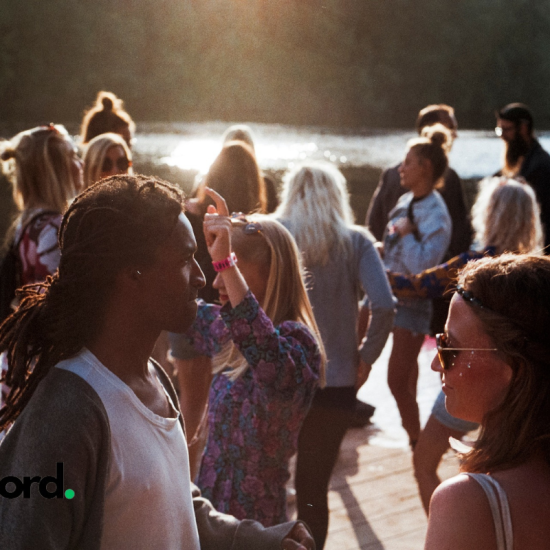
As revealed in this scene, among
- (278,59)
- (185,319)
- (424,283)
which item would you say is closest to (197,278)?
(185,319)

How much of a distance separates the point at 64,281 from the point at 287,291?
1317 millimetres

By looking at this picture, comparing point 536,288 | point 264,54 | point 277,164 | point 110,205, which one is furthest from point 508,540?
point 264,54

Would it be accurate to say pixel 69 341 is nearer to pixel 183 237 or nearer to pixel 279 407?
pixel 183 237

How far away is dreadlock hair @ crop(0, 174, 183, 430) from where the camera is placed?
4.70 ft

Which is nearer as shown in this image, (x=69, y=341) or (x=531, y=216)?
(x=69, y=341)

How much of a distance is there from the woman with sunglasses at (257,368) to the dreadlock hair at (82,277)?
2.84 feet

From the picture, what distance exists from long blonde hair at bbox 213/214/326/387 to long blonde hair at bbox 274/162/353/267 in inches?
37.2

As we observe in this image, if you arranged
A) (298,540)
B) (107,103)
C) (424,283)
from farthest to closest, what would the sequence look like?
(107,103)
(424,283)
(298,540)

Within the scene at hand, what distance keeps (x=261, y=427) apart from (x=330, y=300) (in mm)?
1285

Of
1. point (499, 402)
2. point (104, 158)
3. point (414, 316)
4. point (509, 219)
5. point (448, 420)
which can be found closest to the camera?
point (499, 402)

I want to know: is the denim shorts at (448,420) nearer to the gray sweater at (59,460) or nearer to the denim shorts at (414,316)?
the denim shorts at (414,316)

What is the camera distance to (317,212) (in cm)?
373

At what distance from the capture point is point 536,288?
1.46m

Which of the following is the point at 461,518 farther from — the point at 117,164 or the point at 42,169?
the point at 117,164
